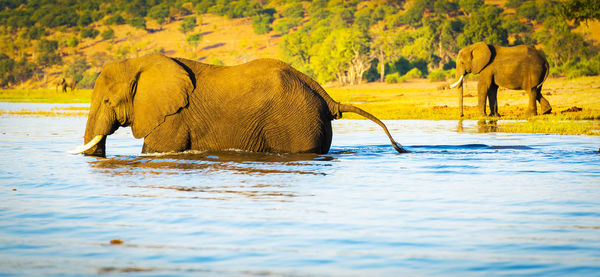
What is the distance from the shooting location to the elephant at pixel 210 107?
1096cm

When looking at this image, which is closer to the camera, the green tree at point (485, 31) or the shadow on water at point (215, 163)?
the shadow on water at point (215, 163)

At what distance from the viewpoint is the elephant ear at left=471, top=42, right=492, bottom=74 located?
23.3 m

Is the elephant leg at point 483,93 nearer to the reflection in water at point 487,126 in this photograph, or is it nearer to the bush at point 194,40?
the reflection in water at point 487,126

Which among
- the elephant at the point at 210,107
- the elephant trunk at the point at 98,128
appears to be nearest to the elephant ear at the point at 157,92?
the elephant at the point at 210,107

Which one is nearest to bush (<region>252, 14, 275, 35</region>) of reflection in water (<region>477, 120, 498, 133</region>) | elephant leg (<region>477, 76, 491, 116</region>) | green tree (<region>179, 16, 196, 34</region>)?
green tree (<region>179, 16, 196, 34</region>)

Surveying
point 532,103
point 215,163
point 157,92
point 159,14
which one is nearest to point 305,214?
point 215,163

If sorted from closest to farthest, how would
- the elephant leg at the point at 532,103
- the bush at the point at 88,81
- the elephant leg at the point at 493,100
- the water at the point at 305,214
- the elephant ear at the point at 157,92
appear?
the water at the point at 305,214, the elephant ear at the point at 157,92, the elephant leg at the point at 532,103, the elephant leg at the point at 493,100, the bush at the point at 88,81

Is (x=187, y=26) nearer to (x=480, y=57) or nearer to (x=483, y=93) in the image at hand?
(x=480, y=57)

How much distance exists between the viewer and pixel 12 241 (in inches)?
233

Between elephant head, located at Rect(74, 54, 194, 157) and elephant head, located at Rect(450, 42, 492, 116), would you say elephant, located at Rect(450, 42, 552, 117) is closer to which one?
elephant head, located at Rect(450, 42, 492, 116)

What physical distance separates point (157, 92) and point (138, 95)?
0.36 metres

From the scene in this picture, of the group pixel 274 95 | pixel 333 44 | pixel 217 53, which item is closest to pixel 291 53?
pixel 333 44

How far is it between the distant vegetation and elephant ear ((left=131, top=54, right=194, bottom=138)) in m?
33.1

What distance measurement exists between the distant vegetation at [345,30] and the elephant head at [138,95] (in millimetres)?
33170
